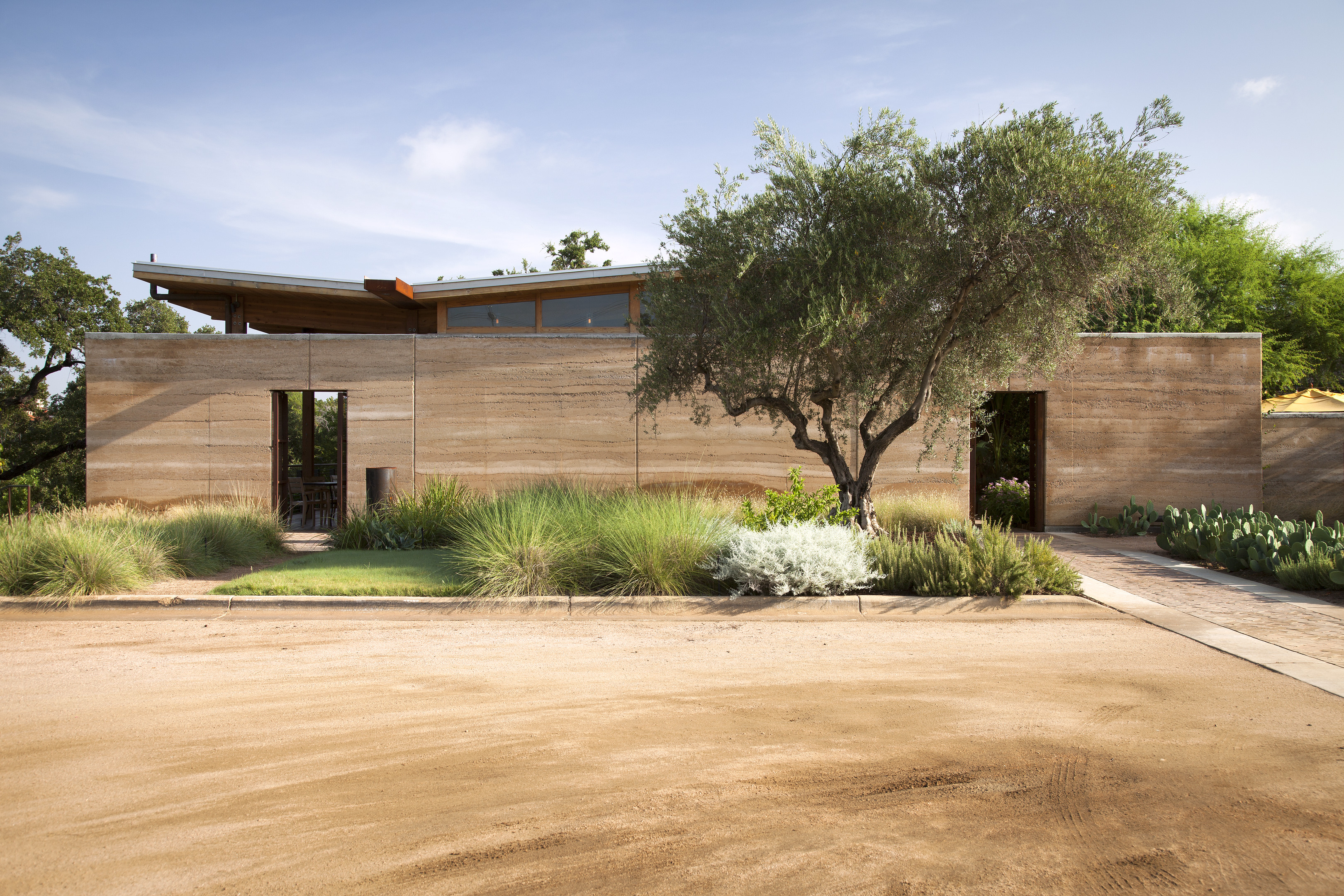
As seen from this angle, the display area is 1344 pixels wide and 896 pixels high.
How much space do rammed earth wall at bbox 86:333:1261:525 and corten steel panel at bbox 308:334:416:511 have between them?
0.07ft

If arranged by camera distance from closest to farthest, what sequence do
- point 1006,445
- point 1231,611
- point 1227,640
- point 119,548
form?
1. point 1227,640
2. point 1231,611
3. point 119,548
4. point 1006,445

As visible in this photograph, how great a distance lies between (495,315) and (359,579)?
799 cm

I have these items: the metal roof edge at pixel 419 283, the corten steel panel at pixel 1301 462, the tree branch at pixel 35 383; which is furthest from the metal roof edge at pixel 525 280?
the tree branch at pixel 35 383

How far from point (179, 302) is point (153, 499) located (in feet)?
14.2

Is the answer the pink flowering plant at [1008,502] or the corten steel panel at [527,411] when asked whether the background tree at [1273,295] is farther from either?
the corten steel panel at [527,411]

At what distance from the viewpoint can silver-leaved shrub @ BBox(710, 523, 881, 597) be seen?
7.55 m

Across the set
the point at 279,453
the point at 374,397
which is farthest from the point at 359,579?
the point at 279,453

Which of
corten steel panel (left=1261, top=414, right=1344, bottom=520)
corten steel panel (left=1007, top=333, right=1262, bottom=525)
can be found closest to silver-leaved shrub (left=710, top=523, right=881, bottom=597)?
corten steel panel (left=1007, top=333, right=1262, bottom=525)

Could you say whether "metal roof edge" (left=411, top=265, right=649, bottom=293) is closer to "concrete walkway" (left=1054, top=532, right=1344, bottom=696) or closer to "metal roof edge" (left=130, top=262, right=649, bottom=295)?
"metal roof edge" (left=130, top=262, right=649, bottom=295)

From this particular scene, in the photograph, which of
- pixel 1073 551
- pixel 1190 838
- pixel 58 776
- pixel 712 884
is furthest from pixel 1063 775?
pixel 1073 551

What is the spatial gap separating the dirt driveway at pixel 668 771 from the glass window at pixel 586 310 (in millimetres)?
9838

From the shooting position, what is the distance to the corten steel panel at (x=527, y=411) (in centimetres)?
1397

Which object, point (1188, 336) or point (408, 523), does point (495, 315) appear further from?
point (1188, 336)

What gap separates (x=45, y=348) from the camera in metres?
24.5
